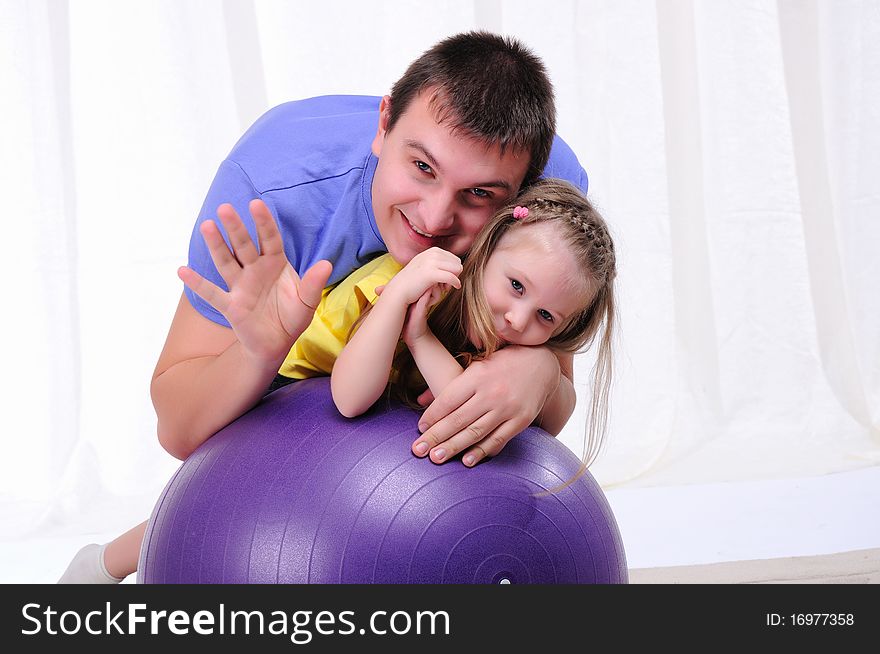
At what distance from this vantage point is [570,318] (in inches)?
64.8

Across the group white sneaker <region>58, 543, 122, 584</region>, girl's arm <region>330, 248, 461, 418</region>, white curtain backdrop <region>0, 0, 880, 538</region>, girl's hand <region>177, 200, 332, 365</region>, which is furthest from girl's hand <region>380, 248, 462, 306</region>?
white curtain backdrop <region>0, 0, 880, 538</region>

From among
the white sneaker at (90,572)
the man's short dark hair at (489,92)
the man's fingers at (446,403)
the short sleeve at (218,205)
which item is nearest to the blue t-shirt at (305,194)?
the short sleeve at (218,205)

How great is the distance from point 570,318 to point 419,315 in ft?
0.89

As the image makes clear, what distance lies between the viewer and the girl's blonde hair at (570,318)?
5.21 ft

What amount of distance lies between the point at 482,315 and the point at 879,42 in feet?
7.43

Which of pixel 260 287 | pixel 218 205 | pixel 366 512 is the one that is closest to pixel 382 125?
pixel 218 205

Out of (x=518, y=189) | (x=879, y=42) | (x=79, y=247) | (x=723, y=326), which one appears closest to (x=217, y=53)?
(x=79, y=247)

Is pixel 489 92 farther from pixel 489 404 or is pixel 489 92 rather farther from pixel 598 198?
pixel 598 198

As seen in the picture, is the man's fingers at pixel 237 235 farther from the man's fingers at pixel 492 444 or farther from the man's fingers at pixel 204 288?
the man's fingers at pixel 492 444

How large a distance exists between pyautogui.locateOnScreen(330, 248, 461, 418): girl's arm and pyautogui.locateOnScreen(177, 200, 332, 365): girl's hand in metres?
0.09

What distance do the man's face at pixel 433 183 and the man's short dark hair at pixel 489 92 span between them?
0.02 meters

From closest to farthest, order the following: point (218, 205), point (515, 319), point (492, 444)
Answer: point (492, 444) → point (515, 319) → point (218, 205)

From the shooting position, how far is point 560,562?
1434mm

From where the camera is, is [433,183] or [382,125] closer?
[433,183]
